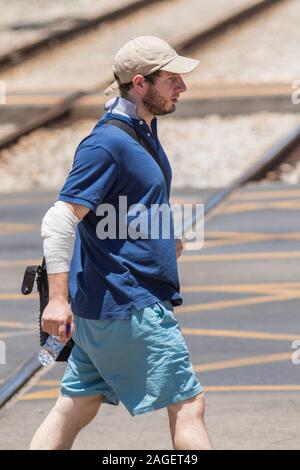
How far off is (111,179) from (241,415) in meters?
2.43

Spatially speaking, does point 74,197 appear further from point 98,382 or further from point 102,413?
point 102,413

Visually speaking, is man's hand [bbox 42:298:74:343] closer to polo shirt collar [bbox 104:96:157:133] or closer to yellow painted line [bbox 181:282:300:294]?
polo shirt collar [bbox 104:96:157:133]

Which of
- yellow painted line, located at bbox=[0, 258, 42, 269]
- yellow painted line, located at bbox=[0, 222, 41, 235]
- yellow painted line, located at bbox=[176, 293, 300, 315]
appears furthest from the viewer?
yellow painted line, located at bbox=[0, 222, 41, 235]

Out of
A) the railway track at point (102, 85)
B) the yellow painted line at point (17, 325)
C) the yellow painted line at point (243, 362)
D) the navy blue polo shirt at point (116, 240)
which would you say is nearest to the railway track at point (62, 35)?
the railway track at point (102, 85)

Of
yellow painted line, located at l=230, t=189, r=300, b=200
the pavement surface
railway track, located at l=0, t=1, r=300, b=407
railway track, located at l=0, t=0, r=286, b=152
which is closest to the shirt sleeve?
the pavement surface

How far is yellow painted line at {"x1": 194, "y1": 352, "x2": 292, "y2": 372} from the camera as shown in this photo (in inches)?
331

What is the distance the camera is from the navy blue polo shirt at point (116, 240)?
534 centimetres

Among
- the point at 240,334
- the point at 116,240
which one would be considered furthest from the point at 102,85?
the point at 116,240

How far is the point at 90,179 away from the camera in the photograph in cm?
533

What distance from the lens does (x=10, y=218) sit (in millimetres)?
14203

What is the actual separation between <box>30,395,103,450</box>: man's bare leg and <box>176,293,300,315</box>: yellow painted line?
4294 millimetres

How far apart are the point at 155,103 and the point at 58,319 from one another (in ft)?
3.25

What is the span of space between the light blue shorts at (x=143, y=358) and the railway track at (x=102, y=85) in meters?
12.5

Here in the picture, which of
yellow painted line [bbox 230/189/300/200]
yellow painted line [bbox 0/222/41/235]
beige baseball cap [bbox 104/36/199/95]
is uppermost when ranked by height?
beige baseball cap [bbox 104/36/199/95]
